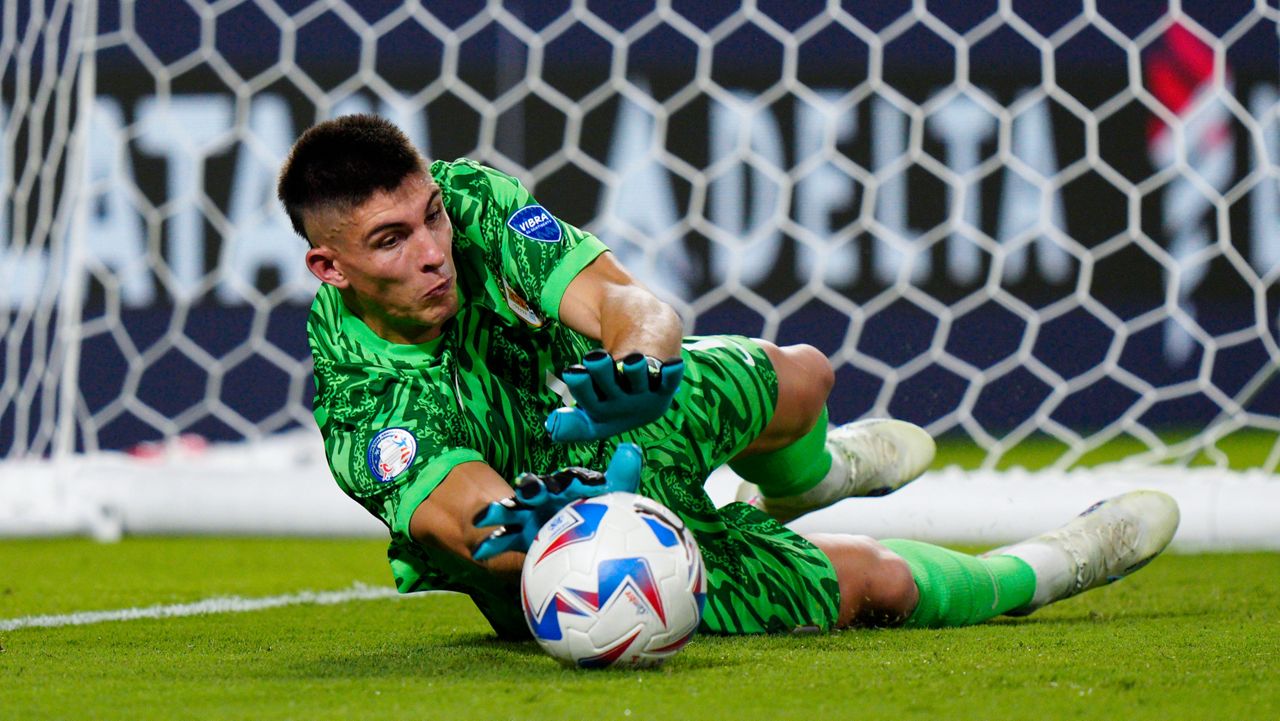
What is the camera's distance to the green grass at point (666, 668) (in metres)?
1.49

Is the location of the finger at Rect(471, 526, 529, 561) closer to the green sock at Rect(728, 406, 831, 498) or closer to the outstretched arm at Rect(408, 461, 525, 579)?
the outstretched arm at Rect(408, 461, 525, 579)

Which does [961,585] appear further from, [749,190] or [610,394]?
[749,190]

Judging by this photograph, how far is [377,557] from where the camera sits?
3.68 m

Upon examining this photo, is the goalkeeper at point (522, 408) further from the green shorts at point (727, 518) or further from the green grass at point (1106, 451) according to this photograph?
the green grass at point (1106, 451)

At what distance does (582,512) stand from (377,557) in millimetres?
2039

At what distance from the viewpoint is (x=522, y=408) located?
210 centimetres

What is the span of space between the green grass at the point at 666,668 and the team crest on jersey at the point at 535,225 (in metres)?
0.54

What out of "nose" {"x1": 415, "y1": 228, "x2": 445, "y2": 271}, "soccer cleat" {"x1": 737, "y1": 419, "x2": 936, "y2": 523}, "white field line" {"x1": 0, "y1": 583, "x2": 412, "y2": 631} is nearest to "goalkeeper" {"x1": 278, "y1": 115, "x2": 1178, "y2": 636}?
"nose" {"x1": 415, "y1": 228, "x2": 445, "y2": 271}

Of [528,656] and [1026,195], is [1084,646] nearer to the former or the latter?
[528,656]

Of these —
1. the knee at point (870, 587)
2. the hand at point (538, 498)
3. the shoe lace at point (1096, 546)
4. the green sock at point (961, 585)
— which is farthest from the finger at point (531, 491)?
the shoe lace at point (1096, 546)

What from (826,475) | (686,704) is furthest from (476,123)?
(686,704)

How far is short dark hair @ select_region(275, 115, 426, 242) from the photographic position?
1941mm

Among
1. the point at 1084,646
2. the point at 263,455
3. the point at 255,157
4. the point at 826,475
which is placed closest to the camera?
the point at 1084,646

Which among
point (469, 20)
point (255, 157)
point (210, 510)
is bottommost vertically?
point (210, 510)
